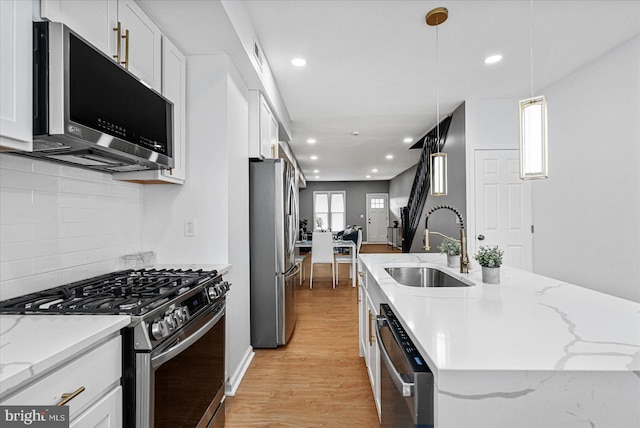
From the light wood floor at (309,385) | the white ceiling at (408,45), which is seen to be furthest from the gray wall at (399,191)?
the light wood floor at (309,385)

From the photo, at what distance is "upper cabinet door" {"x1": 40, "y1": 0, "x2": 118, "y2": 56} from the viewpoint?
115 cm

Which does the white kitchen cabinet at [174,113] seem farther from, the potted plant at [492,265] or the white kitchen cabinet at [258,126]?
the potted plant at [492,265]

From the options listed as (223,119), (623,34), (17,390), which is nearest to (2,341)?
(17,390)

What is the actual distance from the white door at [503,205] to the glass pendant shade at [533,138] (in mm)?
2687

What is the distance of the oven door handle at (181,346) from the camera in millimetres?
1109

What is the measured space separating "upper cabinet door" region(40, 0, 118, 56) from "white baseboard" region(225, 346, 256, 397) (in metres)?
2.09

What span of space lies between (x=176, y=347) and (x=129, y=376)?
0.18m

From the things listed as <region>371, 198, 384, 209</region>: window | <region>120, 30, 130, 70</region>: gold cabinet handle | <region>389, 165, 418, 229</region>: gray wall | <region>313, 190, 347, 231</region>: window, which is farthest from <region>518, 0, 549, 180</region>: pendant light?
<region>371, 198, 384, 209</region>: window

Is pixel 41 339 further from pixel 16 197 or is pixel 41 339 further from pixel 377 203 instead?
pixel 377 203

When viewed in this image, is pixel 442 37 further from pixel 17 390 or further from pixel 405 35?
pixel 17 390

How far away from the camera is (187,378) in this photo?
134 cm

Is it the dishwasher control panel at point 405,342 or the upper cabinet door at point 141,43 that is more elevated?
the upper cabinet door at point 141,43

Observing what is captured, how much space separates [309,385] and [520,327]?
1701 mm

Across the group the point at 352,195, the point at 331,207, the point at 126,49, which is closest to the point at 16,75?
the point at 126,49
